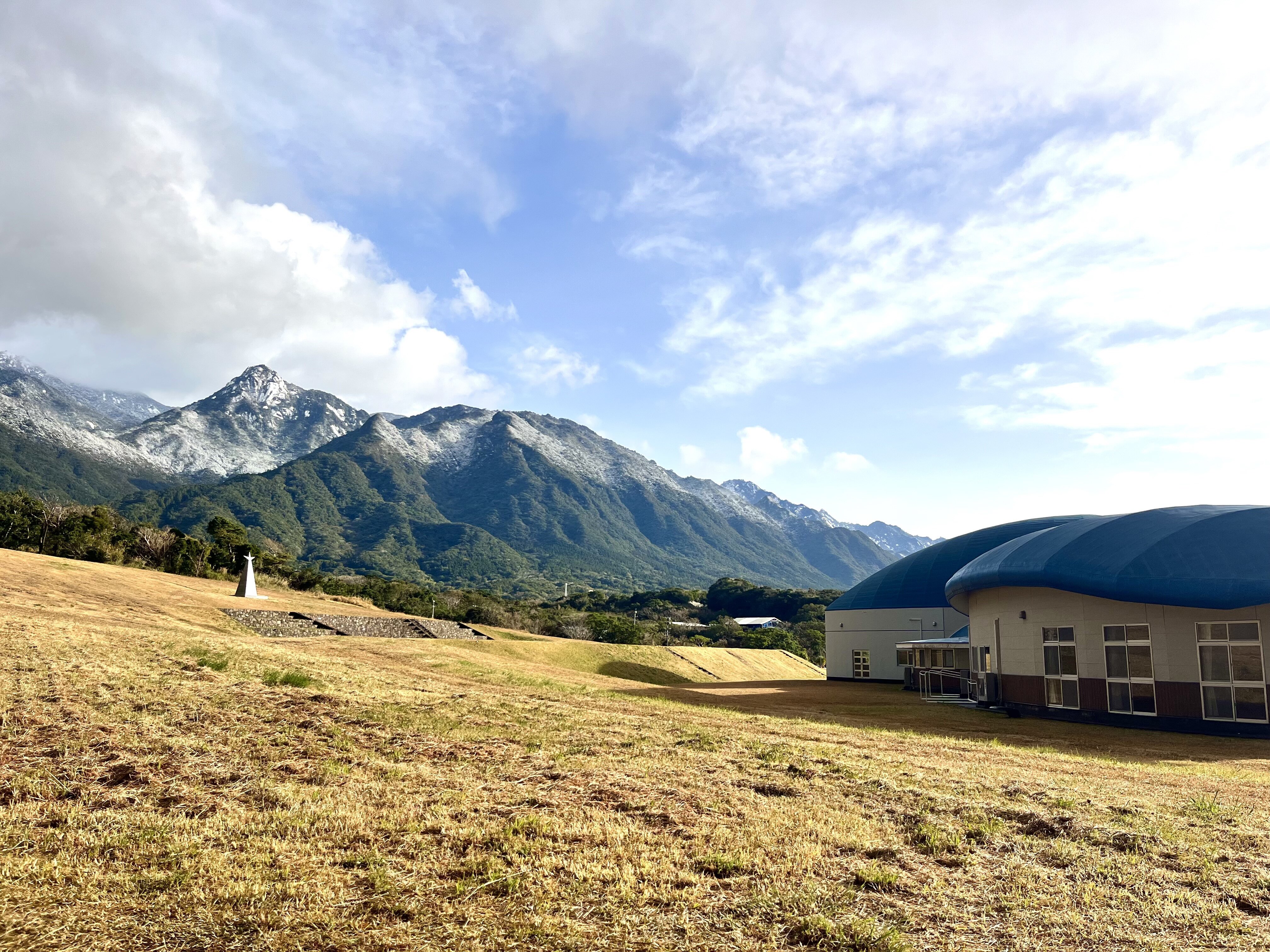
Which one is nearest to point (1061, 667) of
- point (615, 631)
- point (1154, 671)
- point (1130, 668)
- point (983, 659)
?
point (1130, 668)

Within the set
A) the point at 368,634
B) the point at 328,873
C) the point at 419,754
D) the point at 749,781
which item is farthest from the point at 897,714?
the point at 368,634

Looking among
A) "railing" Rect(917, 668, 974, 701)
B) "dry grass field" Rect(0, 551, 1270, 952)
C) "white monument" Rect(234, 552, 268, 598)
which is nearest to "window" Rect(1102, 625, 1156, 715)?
"dry grass field" Rect(0, 551, 1270, 952)

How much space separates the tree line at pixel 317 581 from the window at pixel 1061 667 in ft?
153

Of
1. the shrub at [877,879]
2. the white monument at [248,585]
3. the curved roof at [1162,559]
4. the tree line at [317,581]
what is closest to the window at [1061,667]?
the curved roof at [1162,559]

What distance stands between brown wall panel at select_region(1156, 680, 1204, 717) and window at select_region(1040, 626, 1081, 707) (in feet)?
8.66

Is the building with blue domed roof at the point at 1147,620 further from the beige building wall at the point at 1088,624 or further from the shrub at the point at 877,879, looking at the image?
the shrub at the point at 877,879

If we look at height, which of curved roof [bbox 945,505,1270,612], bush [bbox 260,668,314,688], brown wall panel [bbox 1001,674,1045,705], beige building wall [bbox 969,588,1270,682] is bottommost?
brown wall panel [bbox 1001,674,1045,705]

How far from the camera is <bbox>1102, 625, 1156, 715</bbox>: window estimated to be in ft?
81.8

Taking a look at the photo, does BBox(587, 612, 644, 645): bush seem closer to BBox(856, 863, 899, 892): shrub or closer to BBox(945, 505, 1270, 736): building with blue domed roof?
BBox(945, 505, 1270, 736): building with blue domed roof

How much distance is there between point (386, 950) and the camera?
17.6 feet

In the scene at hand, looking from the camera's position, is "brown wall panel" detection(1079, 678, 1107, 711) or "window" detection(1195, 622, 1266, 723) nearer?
"window" detection(1195, 622, 1266, 723)

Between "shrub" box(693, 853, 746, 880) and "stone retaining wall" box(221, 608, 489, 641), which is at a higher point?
"stone retaining wall" box(221, 608, 489, 641)

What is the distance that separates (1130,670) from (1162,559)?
4.05 metres

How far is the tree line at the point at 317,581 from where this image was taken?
5756 cm
